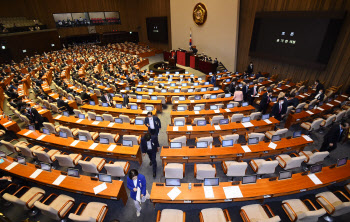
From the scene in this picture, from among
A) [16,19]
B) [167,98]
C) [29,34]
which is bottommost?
[167,98]

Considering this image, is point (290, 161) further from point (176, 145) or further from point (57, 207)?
point (57, 207)

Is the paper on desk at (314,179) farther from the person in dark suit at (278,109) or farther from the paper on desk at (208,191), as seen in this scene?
the person in dark suit at (278,109)

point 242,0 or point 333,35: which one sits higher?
point 242,0

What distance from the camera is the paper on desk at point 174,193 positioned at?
4740 millimetres

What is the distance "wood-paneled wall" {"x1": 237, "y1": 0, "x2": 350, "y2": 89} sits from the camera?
10812 millimetres

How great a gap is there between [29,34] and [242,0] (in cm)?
2765

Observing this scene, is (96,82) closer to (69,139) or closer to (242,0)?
(69,139)

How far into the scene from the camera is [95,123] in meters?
8.44

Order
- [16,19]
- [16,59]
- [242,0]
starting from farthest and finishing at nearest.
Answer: [16,19]
[16,59]
[242,0]

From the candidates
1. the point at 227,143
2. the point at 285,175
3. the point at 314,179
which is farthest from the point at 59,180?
the point at 314,179

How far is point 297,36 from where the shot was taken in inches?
489

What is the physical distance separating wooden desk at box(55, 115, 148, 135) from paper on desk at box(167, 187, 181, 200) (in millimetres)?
3515

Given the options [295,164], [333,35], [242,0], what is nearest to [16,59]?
[242,0]

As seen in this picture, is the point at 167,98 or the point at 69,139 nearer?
the point at 69,139
